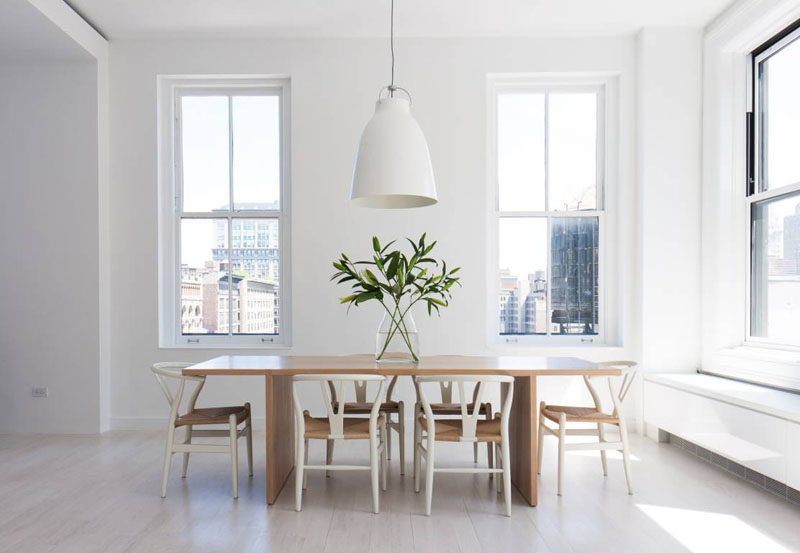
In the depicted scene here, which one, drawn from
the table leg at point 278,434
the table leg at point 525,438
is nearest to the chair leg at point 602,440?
the table leg at point 525,438

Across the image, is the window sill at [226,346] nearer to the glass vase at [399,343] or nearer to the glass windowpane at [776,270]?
the glass vase at [399,343]

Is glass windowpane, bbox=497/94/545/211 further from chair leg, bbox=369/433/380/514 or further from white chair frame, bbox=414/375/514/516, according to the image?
chair leg, bbox=369/433/380/514

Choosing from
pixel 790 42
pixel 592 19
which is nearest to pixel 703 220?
pixel 790 42

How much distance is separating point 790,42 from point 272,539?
4.67 metres

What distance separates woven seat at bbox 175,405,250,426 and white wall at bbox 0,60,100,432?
2026 millimetres

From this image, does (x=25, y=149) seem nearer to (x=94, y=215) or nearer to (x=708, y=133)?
(x=94, y=215)

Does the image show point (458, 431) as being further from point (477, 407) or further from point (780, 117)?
point (780, 117)

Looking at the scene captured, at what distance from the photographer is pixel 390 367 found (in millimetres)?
3537

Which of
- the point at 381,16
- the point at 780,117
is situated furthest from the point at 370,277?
the point at 780,117

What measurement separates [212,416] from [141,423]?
2.10 m

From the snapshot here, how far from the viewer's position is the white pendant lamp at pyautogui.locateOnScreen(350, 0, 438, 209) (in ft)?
11.1

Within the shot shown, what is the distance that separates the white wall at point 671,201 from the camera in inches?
203

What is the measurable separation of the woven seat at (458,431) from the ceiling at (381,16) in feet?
10.6

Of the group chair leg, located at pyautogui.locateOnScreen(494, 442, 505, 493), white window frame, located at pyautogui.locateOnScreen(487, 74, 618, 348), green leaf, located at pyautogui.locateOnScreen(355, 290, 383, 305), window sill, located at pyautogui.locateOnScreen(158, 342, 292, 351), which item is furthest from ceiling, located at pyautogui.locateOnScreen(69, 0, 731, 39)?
chair leg, located at pyautogui.locateOnScreen(494, 442, 505, 493)
